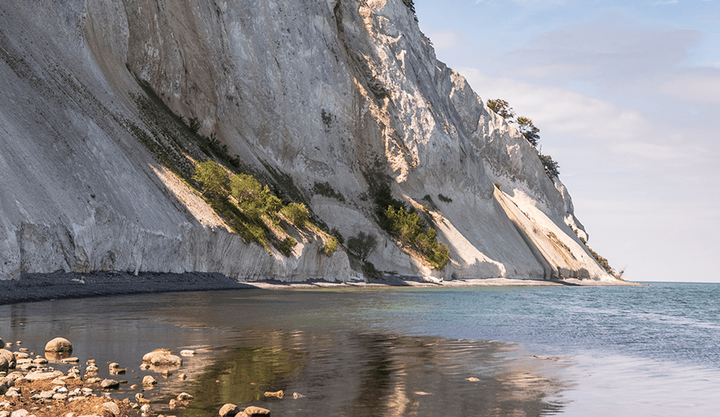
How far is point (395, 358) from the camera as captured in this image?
13.9 m

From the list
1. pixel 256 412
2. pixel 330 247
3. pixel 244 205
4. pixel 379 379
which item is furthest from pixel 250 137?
pixel 256 412

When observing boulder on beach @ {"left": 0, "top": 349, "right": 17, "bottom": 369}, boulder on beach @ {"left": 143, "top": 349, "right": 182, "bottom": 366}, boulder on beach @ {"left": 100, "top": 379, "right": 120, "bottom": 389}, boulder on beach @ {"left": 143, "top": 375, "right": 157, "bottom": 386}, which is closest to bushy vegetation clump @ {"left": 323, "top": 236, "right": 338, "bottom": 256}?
boulder on beach @ {"left": 143, "top": 349, "right": 182, "bottom": 366}

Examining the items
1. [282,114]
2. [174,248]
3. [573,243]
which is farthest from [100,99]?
[573,243]

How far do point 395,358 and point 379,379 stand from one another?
2795mm

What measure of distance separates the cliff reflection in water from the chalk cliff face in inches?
708

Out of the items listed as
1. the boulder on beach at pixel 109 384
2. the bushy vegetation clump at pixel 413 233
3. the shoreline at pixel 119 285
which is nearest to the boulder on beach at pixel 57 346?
the boulder on beach at pixel 109 384

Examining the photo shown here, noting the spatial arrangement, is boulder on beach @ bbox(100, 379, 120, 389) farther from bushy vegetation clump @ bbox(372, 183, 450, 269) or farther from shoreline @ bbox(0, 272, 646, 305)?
bushy vegetation clump @ bbox(372, 183, 450, 269)

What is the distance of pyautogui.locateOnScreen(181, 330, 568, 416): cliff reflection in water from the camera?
8945mm

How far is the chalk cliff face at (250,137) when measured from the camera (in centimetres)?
3422

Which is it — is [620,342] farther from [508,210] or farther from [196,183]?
[508,210]

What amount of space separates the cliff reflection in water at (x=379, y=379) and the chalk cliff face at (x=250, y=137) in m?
18.0

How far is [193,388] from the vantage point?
9.72m

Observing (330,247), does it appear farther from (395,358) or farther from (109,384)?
(109,384)

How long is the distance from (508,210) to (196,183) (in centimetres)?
6205
